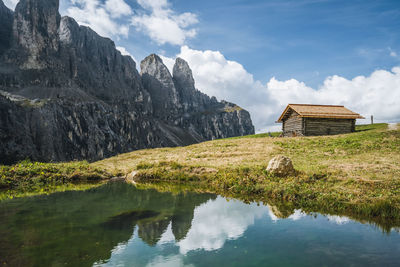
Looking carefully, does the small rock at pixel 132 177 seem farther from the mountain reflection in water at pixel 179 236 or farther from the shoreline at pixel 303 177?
the mountain reflection in water at pixel 179 236

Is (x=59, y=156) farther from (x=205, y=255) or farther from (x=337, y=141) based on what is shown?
(x=205, y=255)

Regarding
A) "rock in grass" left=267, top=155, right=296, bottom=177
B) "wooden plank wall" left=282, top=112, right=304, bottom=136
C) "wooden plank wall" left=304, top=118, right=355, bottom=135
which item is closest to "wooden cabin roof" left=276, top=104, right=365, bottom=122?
"wooden plank wall" left=304, top=118, right=355, bottom=135

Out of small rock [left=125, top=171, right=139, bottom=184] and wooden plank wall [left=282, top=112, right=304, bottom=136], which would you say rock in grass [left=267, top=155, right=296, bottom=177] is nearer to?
small rock [left=125, top=171, right=139, bottom=184]

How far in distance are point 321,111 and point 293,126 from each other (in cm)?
517

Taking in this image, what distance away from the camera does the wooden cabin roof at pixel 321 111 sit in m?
39.8

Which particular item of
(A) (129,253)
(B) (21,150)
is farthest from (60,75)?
(A) (129,253)

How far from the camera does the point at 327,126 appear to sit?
133 feet

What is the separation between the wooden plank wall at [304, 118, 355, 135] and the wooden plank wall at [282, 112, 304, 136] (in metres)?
1.17

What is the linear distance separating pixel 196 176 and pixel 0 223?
43.4 ft

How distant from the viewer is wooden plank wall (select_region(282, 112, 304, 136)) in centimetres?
4103

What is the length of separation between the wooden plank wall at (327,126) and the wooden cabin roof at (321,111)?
90cm

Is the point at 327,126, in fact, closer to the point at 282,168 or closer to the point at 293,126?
the point at 293,126

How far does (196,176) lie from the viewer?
2077 cm

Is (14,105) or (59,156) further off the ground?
(14,105)
